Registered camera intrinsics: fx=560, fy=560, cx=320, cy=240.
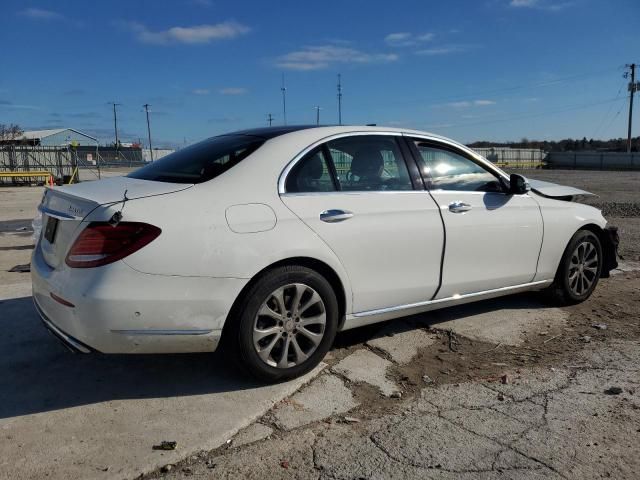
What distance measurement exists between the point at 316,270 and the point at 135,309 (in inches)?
45.3

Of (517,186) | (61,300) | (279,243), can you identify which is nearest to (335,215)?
(279,243)

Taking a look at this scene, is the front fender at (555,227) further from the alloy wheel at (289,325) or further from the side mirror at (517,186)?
the alloy wheel at (289,325)

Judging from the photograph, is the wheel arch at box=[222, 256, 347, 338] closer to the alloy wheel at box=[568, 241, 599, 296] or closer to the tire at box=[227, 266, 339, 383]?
the tire at box=[227, 266, 339, 383]

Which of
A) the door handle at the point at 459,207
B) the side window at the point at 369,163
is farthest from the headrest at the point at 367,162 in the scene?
the door handle at the point at 459,207

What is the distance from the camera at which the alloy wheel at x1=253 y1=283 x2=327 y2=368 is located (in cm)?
342

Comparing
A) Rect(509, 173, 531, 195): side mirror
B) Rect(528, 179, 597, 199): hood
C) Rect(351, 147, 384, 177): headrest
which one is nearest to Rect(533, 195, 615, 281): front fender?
Rect(528, 179, 597, 199): hood

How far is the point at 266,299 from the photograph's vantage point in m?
3.36

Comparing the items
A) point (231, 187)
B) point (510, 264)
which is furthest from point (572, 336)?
point (231, 187)

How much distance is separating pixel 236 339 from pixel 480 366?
1.77m

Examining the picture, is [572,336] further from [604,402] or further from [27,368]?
[27,368]

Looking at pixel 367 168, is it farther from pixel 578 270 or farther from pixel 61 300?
pixel 578 270

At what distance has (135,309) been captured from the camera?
304 centimetres

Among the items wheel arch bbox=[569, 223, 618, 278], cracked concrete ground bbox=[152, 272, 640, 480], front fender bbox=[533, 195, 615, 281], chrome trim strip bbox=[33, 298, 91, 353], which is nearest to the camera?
cracked concrete ground bbox=[152, 272, 640, 480]

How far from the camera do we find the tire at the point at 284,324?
131 inches
